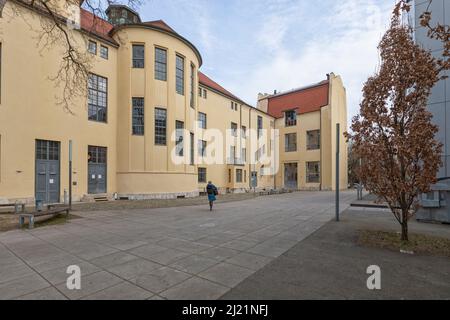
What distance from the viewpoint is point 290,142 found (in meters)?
38.9

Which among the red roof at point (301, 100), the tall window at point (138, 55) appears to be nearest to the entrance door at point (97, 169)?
the tall window at point (138, 55)

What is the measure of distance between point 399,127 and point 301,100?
113 ft

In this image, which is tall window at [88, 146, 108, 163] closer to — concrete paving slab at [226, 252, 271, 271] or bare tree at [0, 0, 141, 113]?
bare tree at [0, 0, 141, 113]

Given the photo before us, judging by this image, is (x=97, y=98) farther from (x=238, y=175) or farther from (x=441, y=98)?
(x=441, y=98)

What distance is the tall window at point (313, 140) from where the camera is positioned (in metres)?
35.8

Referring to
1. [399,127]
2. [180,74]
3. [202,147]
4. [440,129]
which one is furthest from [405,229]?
[202,147]

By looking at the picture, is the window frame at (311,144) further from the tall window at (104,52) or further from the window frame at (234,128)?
the tall window at (104,52)

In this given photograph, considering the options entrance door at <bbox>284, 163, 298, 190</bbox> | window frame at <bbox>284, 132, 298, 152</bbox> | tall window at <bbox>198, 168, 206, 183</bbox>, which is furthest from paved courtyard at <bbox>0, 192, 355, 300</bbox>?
window frame at <bbox>284, 132, 298, 152</bbox>

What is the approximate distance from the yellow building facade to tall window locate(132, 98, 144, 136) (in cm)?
8

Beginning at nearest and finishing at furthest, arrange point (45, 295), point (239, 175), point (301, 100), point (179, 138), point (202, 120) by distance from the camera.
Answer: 1. point (45, 295)
2. point (179, 138)
3. point (202, 120)
4. point (239, 175)
5. point (301, 100)
